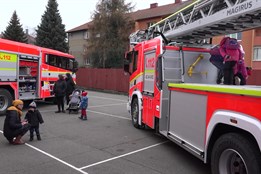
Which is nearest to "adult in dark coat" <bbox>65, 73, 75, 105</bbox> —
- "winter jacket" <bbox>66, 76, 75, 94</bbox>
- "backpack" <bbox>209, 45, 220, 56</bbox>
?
"winter jacket" <bbox>66, 76, 75, 94</bbox>

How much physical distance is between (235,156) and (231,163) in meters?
0.15

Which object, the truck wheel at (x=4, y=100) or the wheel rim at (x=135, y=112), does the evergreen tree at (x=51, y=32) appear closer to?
the truck wheel at (x=4, y=100)

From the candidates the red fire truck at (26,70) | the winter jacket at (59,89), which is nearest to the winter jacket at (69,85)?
the red fire truck at (26,70)

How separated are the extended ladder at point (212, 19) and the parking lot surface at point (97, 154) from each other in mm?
2831

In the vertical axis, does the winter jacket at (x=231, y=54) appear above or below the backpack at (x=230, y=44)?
below

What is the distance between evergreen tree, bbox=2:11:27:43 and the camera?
45.4 meters

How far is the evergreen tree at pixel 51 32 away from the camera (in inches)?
1672

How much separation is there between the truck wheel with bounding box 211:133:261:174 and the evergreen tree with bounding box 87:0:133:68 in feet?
120

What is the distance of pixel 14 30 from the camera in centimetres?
4578

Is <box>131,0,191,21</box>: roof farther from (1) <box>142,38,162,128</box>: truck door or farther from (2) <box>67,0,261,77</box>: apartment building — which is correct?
(1) <box>142,38,162,128</box>: truck door

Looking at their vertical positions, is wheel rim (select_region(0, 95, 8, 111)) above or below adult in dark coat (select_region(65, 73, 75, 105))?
below

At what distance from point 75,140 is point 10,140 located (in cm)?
156

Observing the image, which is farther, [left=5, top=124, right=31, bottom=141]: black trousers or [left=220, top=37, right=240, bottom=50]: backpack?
[left=5, top=124, right=31, bottom=141]: black trousers

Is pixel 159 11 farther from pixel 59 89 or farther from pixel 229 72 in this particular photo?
pixel 229 72
